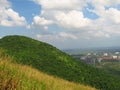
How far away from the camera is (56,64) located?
33844 mm

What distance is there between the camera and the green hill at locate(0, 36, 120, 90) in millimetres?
31469

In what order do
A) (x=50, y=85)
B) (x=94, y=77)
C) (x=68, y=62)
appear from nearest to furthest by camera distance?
(x=50, y=85), (x=94, y=77), (x=68, y=62)

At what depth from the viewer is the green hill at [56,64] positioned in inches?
1239

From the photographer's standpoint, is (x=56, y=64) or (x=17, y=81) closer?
(x=17, y=81)

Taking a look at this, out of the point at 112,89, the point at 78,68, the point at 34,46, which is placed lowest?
the point at 112,89

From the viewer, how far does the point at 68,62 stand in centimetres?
3612

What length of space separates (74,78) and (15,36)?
14798 millimetres

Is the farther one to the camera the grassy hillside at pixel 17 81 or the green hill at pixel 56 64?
the green hill at pixel 56 64

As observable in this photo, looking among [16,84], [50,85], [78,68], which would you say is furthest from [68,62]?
[16,84]

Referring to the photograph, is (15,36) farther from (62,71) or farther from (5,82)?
(5,82)

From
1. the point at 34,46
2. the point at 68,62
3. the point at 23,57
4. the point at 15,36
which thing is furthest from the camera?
the point at 15,36

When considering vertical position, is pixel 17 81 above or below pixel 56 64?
below

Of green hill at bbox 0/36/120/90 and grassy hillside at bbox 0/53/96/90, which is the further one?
green hill at bbox 0/36/120/90

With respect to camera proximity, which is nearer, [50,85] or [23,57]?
[50,85]
